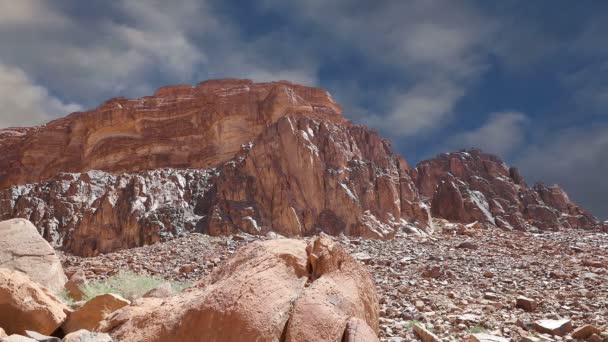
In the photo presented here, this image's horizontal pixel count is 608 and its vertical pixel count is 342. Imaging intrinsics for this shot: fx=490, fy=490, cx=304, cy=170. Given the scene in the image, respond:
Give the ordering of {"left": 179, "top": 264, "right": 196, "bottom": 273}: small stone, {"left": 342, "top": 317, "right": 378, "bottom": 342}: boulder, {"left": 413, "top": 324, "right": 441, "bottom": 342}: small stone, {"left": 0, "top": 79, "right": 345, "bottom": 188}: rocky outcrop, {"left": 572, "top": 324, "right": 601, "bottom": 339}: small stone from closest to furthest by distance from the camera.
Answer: {"left": 342, "top": 317, "right": 378, "bottom": 342}: boulder < {"left": 413, "top": 324, "right": 441, "bottom": 342}: small stone < {"left": 572, "top": 324, "right": 601, "bottom": 339}: small stone < {"left": 179, "top": 264, "right": 196, "bottom": 273}: small stone < {"left": 0, "top": 79, "right": 345, "bottom": 188}: rocky outcrop

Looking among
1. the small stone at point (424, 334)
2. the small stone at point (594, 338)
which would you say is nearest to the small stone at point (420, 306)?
the small stone at point (424, 334)

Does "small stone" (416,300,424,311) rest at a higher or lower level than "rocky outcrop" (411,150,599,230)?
lower

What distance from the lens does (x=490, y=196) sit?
182ft

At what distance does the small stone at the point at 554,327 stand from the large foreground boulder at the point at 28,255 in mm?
10250

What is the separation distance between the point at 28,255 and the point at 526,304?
11.1m

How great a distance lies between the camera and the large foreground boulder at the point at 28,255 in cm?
1138

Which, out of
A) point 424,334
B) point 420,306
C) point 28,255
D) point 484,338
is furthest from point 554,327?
point 28,255

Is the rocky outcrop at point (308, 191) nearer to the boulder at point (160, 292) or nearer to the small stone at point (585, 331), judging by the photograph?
the boulder at point (160, 292)

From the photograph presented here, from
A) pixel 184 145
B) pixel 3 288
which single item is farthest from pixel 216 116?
pixel 3 288

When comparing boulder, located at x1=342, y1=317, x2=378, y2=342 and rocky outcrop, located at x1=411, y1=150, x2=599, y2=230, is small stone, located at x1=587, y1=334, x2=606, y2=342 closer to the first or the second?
boulder, located at x1=342, y1=317, x2=378, y2=342

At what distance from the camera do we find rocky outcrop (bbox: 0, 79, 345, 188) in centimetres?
4797

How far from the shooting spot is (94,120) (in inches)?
2218

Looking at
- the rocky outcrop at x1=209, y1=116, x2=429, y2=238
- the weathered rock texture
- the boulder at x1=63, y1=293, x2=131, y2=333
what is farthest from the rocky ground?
the weathered rock texture

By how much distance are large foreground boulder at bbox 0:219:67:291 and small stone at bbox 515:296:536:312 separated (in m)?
10.2
